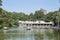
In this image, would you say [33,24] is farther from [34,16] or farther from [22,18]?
[34,16]

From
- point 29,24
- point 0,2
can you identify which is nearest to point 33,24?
point 29,24

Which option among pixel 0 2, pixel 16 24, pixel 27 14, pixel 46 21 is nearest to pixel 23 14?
pixel 27 14

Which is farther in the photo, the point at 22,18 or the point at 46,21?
→ the point at 22,18

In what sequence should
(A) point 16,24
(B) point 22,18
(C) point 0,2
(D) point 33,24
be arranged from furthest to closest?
(B) point 22,18 → (D) point 33,24 → (A) point 16,24 → (C) point 0,2

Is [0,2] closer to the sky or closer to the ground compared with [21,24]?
closer to the sky

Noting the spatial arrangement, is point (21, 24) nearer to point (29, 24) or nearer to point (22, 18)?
point (29, 24)

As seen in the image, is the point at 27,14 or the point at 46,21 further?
the point at 27,14

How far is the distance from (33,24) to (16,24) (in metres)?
7.82

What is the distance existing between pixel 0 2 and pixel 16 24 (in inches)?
1614

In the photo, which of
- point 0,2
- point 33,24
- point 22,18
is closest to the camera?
point 0,2

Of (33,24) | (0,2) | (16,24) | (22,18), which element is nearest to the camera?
(0,2)

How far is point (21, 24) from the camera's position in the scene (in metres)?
83.5

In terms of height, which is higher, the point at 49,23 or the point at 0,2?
the point at 0,2

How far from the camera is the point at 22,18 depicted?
95.9 meters
